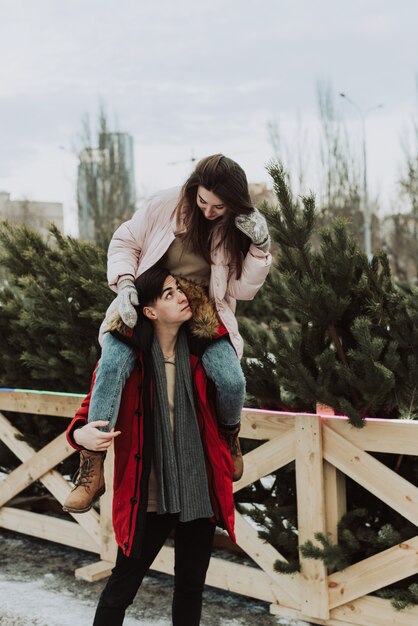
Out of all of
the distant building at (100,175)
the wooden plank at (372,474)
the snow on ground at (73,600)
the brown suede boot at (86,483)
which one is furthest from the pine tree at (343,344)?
the distant building at (100,175)

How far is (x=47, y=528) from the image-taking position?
16.0 feet

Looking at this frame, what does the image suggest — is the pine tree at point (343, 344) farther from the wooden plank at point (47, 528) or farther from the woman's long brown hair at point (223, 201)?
the wooden plank at point (47, 528)

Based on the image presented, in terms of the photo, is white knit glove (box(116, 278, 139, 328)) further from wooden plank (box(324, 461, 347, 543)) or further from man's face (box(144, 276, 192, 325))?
wooden plank (box(324, 461, 347, 543))

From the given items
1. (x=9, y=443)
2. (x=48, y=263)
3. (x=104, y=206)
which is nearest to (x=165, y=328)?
(x=48, y=263)

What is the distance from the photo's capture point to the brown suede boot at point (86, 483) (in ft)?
8.32

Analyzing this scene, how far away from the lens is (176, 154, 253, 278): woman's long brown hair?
251 cm

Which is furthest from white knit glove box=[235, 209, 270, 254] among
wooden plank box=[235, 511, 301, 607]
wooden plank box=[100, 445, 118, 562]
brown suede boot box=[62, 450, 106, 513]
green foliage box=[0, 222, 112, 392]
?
wooden plank box=[100, 445, 118, 562]

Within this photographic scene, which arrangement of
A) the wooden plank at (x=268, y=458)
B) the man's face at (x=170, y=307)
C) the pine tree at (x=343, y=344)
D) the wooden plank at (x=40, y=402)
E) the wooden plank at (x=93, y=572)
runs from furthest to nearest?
the wooden plank at (x=40, y=402)
the wooden plank at (x=93, y=572)
the wooden plank at (x=268, y=458)
the pine tree at (x=343, y=344)
the man's face at (x=170, y=307)

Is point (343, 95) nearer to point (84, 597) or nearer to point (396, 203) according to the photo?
point (396, 203)

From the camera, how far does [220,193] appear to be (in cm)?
251

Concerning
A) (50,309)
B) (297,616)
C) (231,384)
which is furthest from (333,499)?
(50,309)

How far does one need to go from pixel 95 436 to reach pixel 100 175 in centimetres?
3323

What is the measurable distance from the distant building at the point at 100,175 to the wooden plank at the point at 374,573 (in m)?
31.1

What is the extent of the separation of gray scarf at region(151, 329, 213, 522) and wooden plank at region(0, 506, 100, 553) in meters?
2.22
